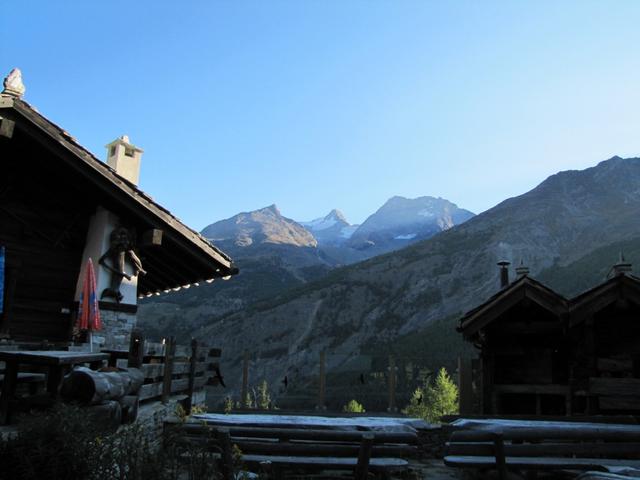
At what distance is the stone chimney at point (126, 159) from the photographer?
58.0 feet

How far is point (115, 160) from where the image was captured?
17906 mm

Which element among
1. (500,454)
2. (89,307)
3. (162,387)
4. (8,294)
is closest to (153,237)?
(89,307)

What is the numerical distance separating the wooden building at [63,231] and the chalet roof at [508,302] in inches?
214

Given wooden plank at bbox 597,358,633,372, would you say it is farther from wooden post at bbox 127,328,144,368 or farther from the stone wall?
the stone wall

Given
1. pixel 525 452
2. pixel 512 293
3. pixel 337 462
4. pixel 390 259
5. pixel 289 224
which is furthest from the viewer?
pixel 289 224

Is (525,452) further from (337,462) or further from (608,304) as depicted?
(608,304)

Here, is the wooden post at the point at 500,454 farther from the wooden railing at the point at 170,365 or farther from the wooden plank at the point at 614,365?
the wooden railing at the point at 170,365

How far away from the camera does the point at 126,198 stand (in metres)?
11.6

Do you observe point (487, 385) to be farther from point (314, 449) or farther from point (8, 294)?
point (8, 294)

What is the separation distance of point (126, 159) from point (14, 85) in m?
7.13

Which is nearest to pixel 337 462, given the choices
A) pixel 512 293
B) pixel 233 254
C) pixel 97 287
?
pixel 512 293

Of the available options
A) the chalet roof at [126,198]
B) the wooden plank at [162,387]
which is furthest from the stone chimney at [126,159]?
the wooden plank at [162,387]

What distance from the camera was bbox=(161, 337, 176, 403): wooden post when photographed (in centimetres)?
1065

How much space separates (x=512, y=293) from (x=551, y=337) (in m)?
1.20
